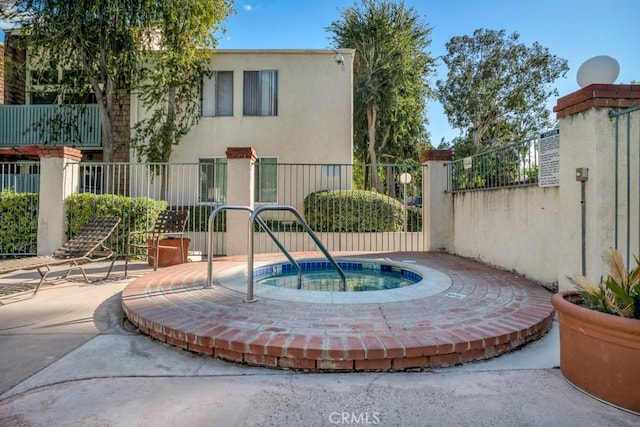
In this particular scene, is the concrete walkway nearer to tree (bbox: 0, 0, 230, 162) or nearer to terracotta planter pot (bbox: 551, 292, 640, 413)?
terracotta planter pot (bbox: 551, 292, 640, 413)

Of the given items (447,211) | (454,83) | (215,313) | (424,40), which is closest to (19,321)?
(215,313)

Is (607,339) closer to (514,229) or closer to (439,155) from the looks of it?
(514,229)

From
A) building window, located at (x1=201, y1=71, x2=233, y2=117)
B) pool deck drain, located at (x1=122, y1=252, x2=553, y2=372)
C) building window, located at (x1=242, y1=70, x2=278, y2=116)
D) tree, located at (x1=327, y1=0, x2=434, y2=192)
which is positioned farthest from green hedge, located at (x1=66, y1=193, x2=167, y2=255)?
tree, located at (x1=327, y1=0, x2=434, y2=192)

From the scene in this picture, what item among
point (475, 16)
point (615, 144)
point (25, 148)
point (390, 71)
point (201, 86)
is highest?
point (475, 16)

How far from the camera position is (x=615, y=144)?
134 inches

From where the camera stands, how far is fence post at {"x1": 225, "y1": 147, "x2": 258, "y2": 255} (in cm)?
732

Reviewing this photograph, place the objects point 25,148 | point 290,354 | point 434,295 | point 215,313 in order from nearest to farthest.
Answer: point 290,354 → point 215,313 → point 434,295 → point 25,148

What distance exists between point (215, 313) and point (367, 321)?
1.41 meters

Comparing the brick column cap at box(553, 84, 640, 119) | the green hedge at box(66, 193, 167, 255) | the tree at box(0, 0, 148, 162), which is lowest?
the green hedge at box(66, 193, 167, 255)

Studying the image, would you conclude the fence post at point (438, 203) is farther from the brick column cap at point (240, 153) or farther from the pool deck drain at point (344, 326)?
the brick column cap at point (240, 153)

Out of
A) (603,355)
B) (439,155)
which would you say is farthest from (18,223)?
(603,355)

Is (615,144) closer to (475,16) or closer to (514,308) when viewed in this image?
(514,308)

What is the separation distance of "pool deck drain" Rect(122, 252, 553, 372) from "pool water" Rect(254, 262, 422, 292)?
146 centimetres

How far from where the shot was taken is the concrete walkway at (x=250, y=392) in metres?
1.96
